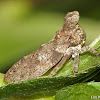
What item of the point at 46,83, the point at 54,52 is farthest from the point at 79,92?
the point at 54,52

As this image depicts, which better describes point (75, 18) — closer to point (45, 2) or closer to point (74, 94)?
point (74, 94)

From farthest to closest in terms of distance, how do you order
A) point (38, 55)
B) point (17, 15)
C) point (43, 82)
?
point (17, 15) → point (38, 55) → point (43, 82)

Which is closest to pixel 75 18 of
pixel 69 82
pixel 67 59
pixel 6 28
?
pixel 67 59

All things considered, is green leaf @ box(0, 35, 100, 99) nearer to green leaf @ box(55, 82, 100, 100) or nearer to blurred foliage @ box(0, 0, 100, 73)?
green leaf @ box(55, 82, 100, 100)

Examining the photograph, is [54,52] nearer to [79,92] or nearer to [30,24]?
[79,92]

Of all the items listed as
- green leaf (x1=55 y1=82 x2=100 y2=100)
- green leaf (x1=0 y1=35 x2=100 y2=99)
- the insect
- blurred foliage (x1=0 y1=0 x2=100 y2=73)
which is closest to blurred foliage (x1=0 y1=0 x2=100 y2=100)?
blurred foliage (x1=0 y1=0 x2=100 y2=73)

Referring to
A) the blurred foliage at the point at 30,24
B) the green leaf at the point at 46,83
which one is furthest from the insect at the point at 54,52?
the blurred foliage at the point at 30,24

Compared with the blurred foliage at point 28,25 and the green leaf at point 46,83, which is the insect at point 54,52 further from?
the blurred foliage at point 28,25
